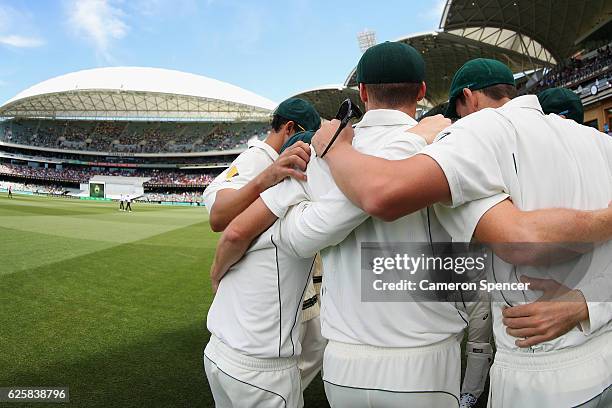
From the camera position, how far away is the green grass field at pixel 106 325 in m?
3.79

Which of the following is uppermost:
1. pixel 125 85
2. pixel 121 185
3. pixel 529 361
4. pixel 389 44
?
pixel 125 85

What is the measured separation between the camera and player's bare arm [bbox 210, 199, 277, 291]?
1835mm

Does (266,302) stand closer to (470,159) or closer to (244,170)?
(244,170)

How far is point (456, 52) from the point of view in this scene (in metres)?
28.8

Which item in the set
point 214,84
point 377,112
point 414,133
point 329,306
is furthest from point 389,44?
point 214,84

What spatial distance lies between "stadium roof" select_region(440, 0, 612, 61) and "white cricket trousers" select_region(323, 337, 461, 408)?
24.6 metres

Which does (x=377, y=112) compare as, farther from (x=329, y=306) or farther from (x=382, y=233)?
(x=329, y=306)

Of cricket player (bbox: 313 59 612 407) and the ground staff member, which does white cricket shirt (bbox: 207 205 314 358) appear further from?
cricket player (bbox: 313 59 612 407)

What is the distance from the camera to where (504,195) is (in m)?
1.35

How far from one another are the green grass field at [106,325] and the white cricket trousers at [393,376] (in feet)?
7.50

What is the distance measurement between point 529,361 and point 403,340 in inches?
16.6

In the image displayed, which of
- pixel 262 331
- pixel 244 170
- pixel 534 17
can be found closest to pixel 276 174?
pixel 244 170

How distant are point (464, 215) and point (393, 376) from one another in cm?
63

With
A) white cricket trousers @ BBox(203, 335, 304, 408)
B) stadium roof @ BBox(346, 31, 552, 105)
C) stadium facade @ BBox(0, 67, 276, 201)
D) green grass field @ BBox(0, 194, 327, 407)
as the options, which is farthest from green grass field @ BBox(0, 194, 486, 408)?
stadium facade @ BBox(0, 67, 276, 201)
